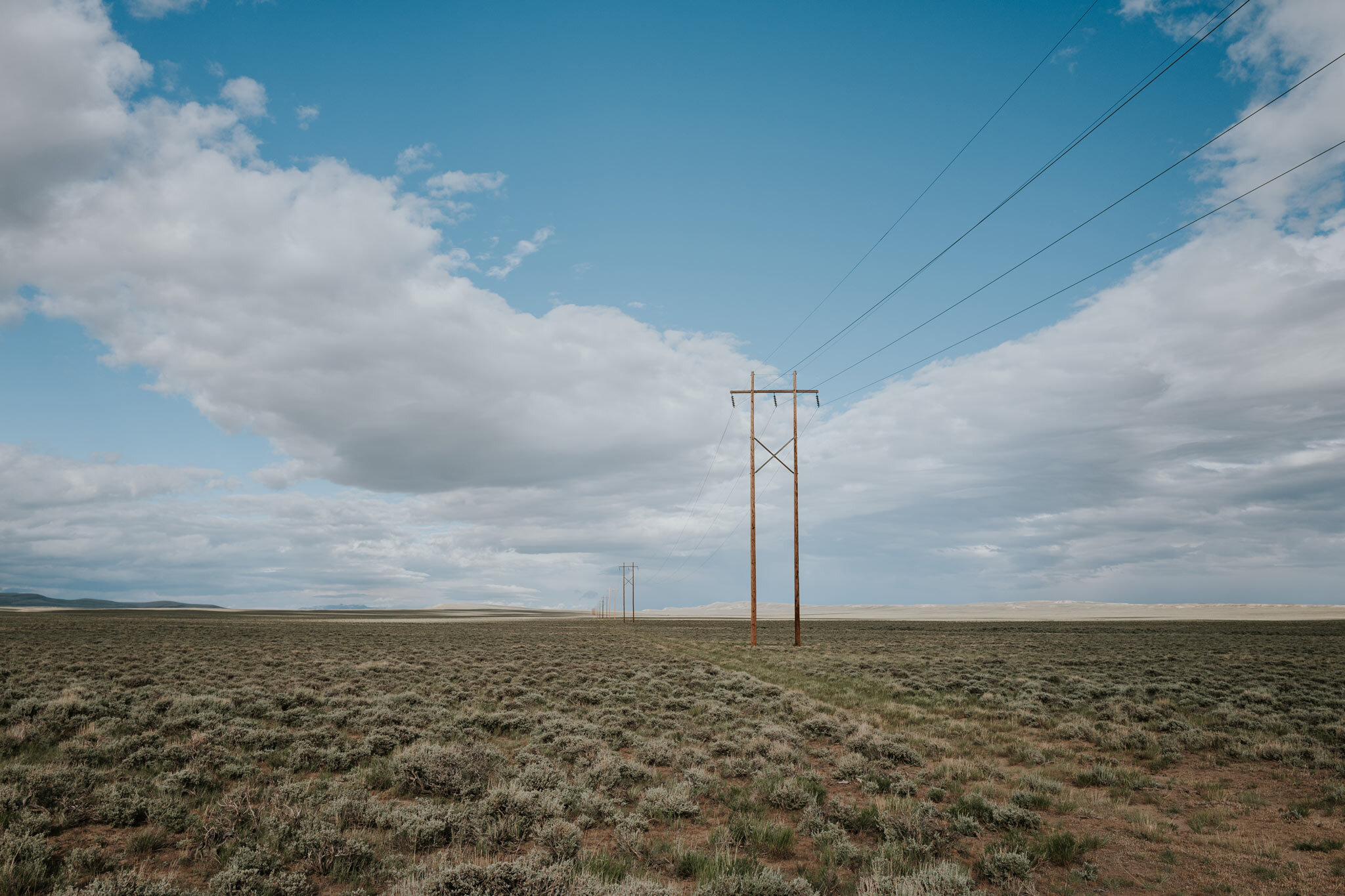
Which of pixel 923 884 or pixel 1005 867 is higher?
pixel 923 884

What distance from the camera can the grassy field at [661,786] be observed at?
6.76 m

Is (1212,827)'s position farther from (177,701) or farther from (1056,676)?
(177,701)

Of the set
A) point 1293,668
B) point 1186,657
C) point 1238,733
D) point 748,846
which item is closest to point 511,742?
point 748,846

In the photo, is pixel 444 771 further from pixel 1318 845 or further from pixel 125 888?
pixel 1318 845

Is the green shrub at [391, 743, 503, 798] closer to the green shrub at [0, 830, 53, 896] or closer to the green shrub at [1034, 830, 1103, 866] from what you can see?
the green shrub at [0, 830, 53, 896]

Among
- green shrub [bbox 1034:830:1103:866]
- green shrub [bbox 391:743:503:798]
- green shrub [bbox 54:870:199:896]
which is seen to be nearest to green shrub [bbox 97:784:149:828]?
green shrub [bbox 54:870:199:896]

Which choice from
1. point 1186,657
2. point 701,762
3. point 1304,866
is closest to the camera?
point 1304,866

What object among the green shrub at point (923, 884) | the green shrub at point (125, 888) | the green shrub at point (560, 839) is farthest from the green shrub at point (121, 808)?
the green shrub at point (923, 884)

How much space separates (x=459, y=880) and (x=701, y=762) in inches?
242

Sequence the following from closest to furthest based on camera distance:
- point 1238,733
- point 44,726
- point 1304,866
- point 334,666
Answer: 1. point 1304,866
2. point 44,726
3. point 1238,733
4. point 334,666

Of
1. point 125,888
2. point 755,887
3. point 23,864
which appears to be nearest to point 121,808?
point 23,864

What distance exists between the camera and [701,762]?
1132 centimetres

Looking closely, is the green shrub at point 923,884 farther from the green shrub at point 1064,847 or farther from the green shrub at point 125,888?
the green shrub at point 125,888

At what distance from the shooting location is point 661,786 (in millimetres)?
9820
